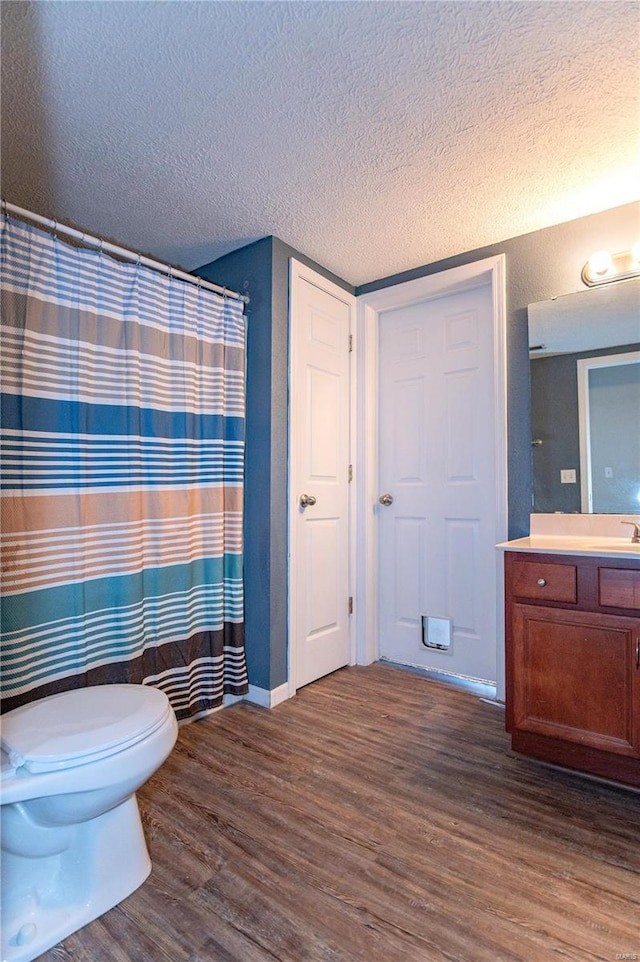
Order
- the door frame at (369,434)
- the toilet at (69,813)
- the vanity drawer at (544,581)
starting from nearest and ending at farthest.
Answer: the toilet at (69,813) < the vanity drawer at (544,581) < the door frame at (369,434)

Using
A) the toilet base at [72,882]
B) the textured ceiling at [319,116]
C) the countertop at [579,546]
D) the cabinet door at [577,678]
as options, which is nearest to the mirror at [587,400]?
the countertop at [579,546]

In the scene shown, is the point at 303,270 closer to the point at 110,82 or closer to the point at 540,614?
the point at 110,82

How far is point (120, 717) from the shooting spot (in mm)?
1192

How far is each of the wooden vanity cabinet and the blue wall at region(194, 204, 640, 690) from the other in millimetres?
569

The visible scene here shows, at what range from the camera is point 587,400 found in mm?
2100

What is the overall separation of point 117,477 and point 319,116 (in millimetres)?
1426

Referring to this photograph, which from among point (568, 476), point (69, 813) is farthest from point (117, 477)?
point (568, 476)

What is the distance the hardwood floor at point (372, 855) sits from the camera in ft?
3.50

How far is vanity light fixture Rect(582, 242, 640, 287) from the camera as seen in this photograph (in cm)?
197

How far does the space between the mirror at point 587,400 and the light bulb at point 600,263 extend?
67 millimetres

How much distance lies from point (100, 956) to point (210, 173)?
2.32 m

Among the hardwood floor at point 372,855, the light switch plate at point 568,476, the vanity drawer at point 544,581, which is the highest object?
the light switch plate at point 568,476

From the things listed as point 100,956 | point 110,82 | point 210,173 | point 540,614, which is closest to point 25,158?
point 110,82

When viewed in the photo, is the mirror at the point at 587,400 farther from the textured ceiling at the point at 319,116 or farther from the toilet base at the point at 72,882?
the toilet base at the point at 72,882
